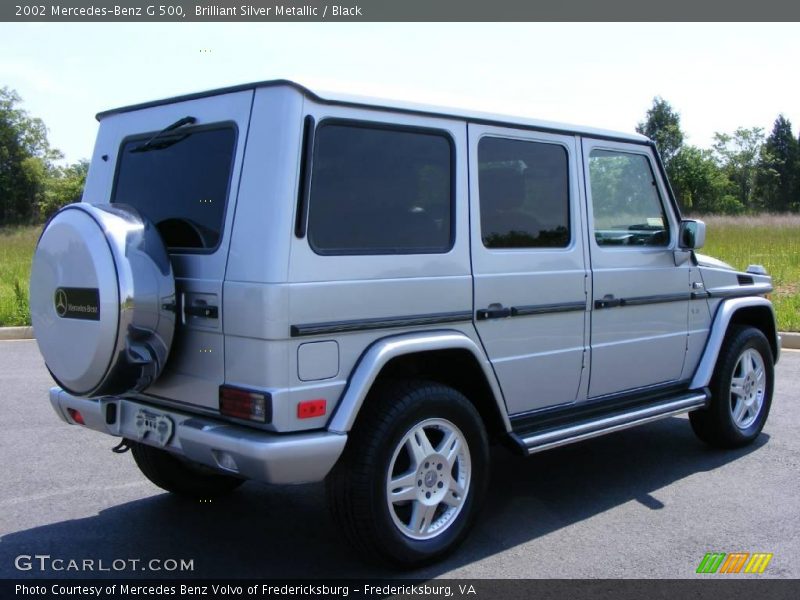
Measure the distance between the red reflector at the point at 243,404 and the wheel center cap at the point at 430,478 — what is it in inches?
35.9

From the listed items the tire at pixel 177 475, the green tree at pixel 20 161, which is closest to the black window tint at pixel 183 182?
the tire at pixel 177 475

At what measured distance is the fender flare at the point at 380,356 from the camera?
11.0 feet

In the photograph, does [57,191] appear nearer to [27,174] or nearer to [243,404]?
[27,174]

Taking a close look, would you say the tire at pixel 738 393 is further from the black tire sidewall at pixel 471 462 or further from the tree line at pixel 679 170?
the tree line at pixel 679 170

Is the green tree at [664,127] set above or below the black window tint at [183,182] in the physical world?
above

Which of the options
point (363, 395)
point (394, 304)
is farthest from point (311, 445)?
point (394, 304)

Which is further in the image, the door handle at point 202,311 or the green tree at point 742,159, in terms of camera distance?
the green tree at point 742,159

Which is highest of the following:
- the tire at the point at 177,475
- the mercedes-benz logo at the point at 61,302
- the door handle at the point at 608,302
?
the mercedes-benz logo at the point at 61,302

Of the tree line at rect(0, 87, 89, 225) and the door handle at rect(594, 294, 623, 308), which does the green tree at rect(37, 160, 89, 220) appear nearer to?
the tree line at rect(0, 87, 89, 225)

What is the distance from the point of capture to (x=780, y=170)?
82.9m

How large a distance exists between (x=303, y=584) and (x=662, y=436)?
140 inches

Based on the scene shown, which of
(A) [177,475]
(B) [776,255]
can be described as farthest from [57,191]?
(A) [177,475]

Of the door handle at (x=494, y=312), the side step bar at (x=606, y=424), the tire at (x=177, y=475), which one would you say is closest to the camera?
the door handle at (x=494, y=312)

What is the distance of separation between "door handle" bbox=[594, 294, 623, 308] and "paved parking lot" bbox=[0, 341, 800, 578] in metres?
1.15
